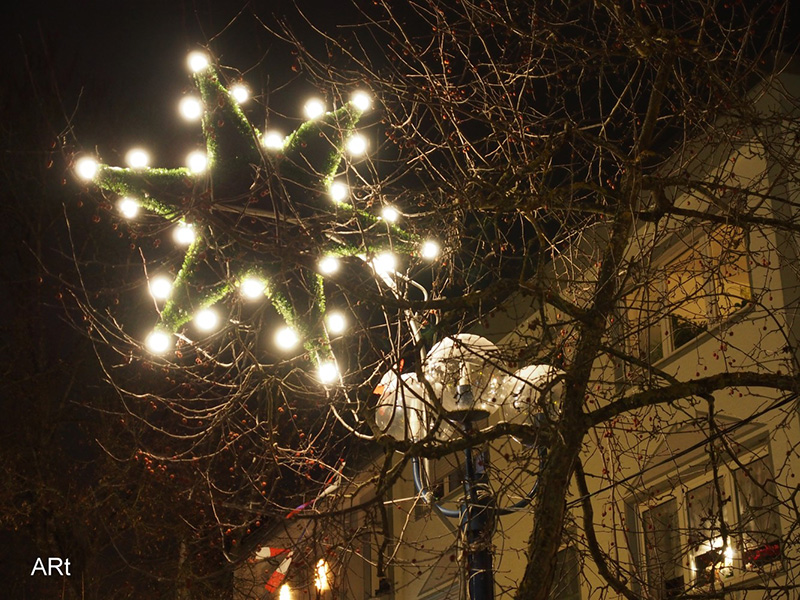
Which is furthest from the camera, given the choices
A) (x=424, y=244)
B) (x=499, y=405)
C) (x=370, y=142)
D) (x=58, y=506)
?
(x=58, y=506)

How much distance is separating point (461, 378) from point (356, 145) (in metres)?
1.87

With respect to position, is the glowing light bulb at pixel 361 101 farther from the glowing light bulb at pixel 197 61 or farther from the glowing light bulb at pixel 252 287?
the glowing light bulb at pixel 252 287

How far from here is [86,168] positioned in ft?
22.1

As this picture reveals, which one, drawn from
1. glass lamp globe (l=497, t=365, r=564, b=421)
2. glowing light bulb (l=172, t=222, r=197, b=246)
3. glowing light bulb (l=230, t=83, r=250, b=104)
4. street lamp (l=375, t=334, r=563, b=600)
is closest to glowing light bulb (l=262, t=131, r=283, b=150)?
glowing light bulb (l=230, t=83, r=250, b=104)

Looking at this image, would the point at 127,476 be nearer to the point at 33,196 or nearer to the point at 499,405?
the point at 33,196

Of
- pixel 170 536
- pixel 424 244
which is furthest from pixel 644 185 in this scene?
pixel 170 536

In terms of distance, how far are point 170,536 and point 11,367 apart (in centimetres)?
421

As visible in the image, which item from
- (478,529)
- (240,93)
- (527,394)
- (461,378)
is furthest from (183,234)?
(478,529)

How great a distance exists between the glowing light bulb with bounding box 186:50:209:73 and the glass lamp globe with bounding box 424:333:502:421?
97.2 inches

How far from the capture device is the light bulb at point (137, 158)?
6988 millimetres

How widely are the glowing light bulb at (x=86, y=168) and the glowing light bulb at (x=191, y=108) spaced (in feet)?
2.25

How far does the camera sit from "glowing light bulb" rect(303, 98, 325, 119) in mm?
7326

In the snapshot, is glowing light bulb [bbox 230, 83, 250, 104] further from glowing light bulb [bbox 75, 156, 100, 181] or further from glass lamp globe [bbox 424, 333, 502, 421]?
glass lamp globe [bbox 424, 333, 502, 421]

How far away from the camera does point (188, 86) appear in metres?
7.10
